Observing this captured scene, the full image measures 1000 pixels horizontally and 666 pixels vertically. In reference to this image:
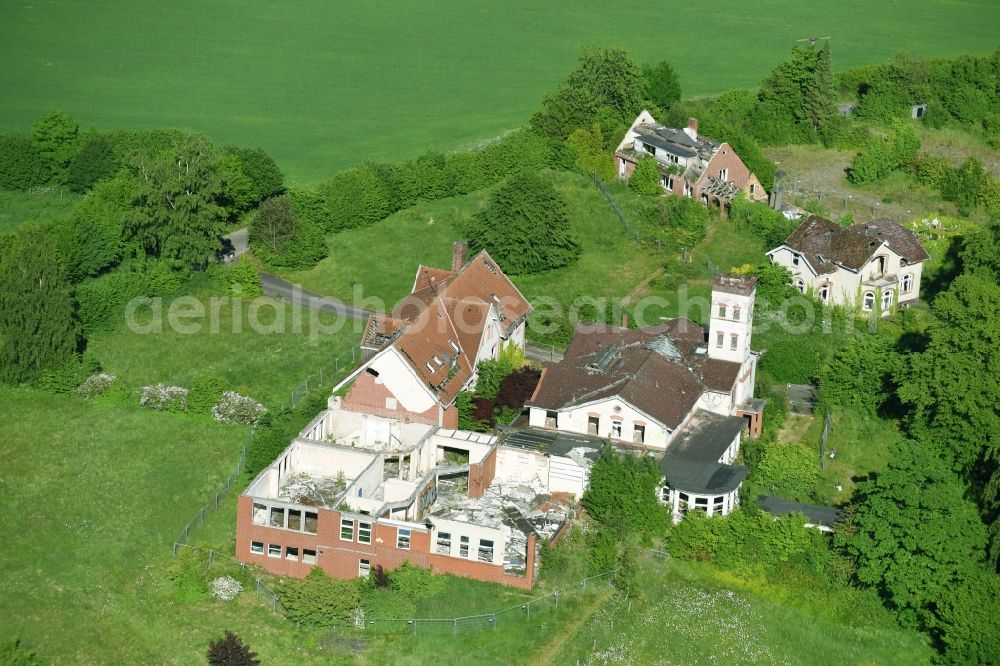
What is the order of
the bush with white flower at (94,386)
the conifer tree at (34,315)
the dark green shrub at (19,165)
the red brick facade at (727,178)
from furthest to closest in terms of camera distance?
the dark green shrub at (19,165), the red brick facade at (727,178), the conifer tree at (34,315), the bush with white flower at (94,386)

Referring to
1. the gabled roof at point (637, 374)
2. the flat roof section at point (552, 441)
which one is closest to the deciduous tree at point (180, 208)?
the gabled roof at point (637, 374)

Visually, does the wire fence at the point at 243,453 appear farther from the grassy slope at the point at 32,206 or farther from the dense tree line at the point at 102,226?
the grassy slope at the point at 32,206

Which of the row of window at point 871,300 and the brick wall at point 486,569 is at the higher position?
the row of window at point 871,300

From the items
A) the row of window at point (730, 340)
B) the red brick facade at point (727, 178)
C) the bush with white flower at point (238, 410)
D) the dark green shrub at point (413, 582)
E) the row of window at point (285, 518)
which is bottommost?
the dark green shrub at point (413, 582)

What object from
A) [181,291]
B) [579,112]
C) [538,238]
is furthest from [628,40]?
[181,291]

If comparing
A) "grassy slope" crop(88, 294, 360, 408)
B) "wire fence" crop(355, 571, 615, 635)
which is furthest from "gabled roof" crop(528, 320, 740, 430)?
"grassy slope" crop(88, 294, 360, 408)

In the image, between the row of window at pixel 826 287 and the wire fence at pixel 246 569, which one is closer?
the wire fence at pixel 246 569

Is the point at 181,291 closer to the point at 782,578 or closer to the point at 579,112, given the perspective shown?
the point at 579,112

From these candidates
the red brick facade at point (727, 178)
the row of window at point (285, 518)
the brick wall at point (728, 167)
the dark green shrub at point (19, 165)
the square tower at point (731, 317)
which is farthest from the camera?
the dark green shrub at point (19, 165)
